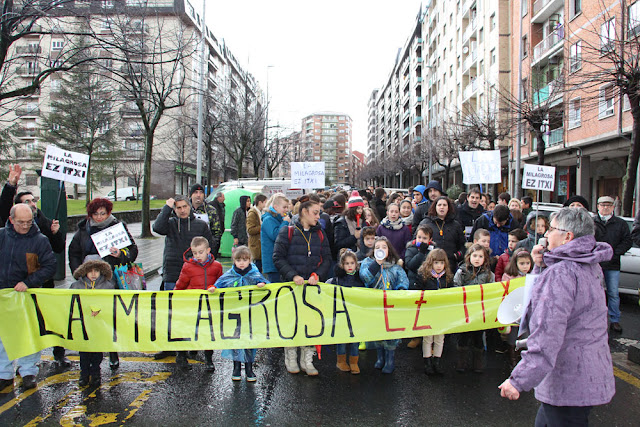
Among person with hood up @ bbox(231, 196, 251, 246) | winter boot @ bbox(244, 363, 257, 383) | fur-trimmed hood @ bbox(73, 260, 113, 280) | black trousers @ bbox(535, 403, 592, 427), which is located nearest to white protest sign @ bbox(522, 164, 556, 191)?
person with hood up @ bbox(231, 196, 251, 246)

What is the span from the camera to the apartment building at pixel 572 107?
2016cm

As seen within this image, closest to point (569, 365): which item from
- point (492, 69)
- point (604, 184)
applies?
point (604, 184)

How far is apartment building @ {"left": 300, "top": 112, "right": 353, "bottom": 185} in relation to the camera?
180625 mm

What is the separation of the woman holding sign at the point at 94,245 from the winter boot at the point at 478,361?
158 inches

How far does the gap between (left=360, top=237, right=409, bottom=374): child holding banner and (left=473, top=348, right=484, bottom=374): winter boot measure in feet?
2.89

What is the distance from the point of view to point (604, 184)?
27094 millimetres

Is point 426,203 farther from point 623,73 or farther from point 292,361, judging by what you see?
point 623,73

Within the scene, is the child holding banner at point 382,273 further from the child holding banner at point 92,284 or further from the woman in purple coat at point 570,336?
the child holding banner at point 92,284

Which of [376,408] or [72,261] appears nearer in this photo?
[376,408]

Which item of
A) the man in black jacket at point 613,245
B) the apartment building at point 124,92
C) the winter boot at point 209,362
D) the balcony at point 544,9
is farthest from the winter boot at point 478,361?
the balcony at point 544,9

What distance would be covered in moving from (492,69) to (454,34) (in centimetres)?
1235

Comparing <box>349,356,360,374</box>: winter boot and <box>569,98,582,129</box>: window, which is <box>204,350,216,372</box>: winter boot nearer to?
<box>349,356,360,374</box>: winter boot

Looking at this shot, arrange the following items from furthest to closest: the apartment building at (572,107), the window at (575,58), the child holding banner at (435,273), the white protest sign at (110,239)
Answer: the apartment building at (572,107) → the window at (575,58) → the child holding banner at (435,273) → the white protest sign at (110,239)

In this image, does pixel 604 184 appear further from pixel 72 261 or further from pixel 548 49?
pixel 72 261
